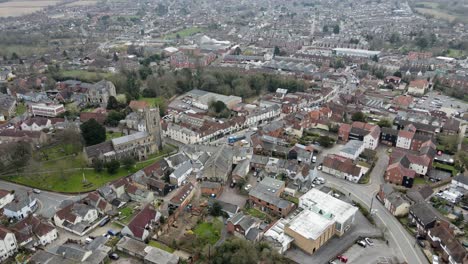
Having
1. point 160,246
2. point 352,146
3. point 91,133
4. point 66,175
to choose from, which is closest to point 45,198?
point 66,175

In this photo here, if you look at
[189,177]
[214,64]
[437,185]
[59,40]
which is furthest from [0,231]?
[59,40]

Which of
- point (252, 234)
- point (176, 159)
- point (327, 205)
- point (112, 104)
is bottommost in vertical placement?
point (112, 104)

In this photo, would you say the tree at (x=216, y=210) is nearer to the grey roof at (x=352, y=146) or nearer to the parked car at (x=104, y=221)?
the parked car at (x=104, y=221)

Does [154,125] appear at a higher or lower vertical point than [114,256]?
higher

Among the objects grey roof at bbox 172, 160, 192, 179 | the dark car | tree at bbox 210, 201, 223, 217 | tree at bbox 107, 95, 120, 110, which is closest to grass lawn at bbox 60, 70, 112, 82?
tree at bbox 107, 95, 120, 110

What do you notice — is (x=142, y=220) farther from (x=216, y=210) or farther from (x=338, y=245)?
(x=338, y=245)

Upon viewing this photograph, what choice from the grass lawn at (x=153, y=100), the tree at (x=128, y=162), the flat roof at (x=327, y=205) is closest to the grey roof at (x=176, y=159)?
the tree at (x=128, y=162)

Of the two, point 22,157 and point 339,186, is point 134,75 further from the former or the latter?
point 339,186
